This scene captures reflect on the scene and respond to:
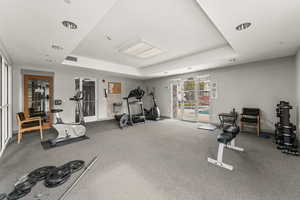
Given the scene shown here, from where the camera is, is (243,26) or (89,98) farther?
(89,98)

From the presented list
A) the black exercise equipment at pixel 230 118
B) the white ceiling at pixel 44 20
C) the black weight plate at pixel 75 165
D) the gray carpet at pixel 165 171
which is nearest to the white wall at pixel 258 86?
the black exercise equipment at pixel 230 118

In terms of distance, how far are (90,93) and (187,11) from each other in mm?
5945

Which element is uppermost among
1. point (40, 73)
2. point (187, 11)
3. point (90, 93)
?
point (187, 11)

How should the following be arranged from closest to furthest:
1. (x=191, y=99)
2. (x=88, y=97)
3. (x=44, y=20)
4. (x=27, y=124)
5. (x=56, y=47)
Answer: (x=44, y=20), (x=56, y=47), (x=27, y=124), (x=191, y=99), (x=88, y=97)

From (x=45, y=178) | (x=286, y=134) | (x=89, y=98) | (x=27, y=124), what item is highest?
(x=89, y=98)

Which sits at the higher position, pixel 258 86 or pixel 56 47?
pixel 56 47

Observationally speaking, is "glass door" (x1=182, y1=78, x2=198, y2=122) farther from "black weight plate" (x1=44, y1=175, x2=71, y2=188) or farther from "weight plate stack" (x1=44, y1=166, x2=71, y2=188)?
"black weight plate" (x1=44, y1=175, x2=71, y2=188)

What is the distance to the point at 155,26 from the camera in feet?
8.85

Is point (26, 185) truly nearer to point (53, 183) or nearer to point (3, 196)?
point (3, 196)

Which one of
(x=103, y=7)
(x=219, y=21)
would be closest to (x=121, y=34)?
(x=103, y=7)

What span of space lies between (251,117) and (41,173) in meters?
6.23

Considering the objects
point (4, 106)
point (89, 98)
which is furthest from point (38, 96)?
Answer: point (89, 98)

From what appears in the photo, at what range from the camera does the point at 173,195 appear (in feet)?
5.30

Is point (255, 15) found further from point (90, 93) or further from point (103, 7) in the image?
point (90, 93)
